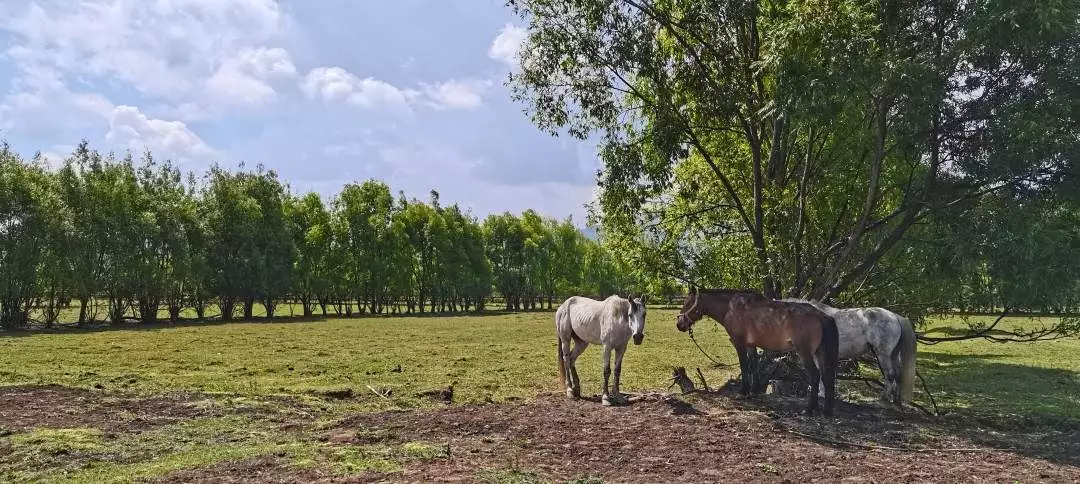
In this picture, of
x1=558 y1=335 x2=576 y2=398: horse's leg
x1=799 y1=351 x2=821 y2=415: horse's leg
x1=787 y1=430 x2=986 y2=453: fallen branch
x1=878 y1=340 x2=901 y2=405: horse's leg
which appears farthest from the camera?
x1=558 y1=335 x2=576 y2=398: horse's leg

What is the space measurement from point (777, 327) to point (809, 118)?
170 inches

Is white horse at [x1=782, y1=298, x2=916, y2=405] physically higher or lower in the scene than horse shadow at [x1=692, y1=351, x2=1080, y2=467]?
higher

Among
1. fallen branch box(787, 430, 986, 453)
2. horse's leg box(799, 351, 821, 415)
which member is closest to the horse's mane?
horse's leg box(799, 351, 821, 415)

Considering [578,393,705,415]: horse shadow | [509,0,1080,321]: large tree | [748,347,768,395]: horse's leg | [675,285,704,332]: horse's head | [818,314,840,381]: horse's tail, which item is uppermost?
[509,0,1080,321]: large tree

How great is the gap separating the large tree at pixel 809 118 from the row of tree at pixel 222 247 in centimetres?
694

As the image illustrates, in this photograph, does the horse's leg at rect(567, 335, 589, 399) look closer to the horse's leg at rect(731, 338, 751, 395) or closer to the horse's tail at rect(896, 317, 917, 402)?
the horse's leg at rect(731, 338, 751, 395)

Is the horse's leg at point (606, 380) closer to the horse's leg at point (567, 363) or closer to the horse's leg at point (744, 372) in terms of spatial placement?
the horse's leg at point (567, 363)

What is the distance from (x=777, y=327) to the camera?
1320 centimetres

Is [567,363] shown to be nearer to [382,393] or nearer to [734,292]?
[734,292]

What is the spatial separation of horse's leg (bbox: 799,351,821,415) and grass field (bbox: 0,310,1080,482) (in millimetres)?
3437

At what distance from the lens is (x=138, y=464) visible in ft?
30.8

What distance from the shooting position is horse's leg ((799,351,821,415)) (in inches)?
501

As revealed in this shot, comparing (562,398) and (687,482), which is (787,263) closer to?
(562,398)

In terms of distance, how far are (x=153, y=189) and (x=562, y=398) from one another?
5699 centimetres
